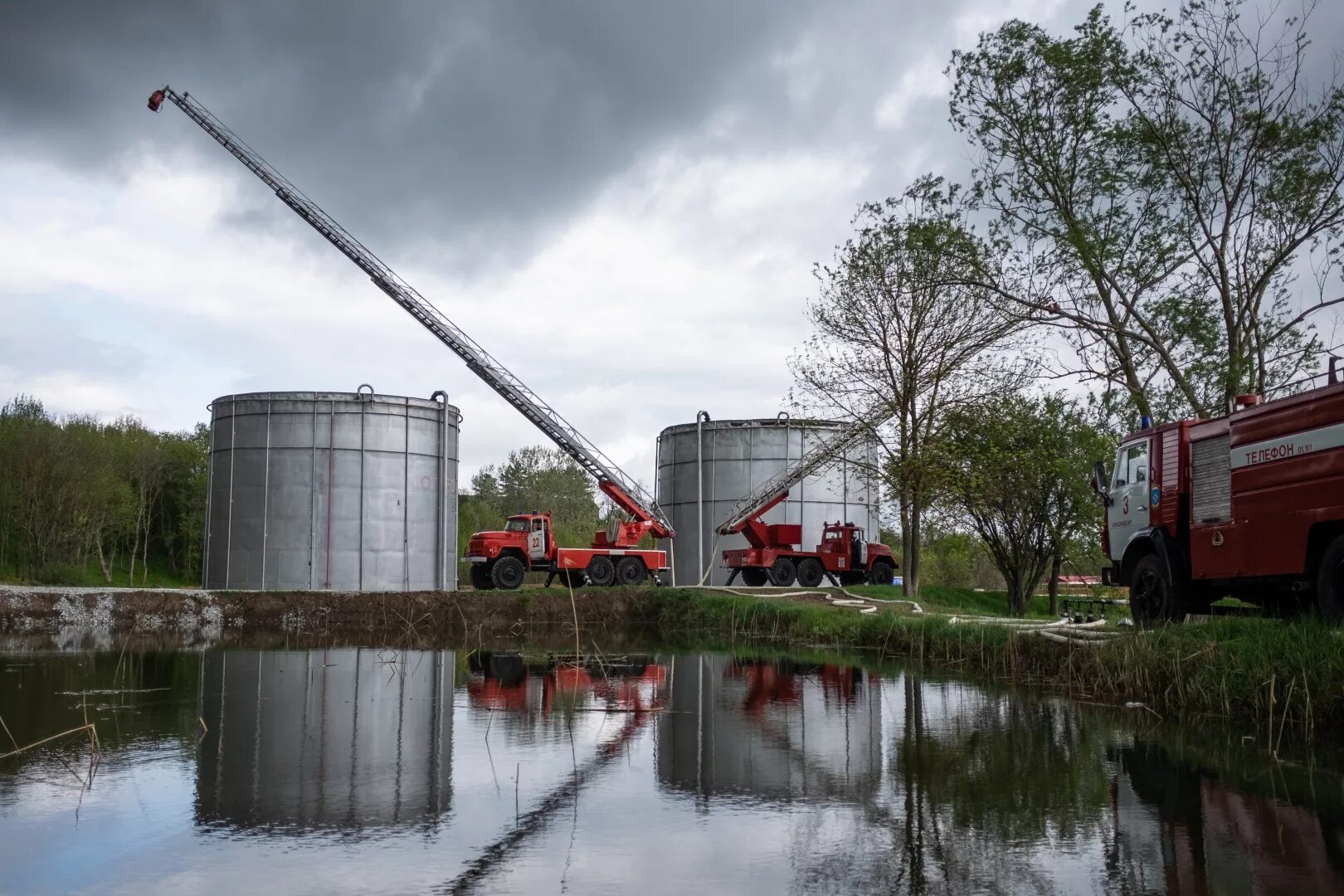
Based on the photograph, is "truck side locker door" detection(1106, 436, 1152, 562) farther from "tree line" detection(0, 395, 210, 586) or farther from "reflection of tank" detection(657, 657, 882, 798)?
"tree line" detection(0, 395, 210, 586)

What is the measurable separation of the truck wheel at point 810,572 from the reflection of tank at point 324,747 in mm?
18804

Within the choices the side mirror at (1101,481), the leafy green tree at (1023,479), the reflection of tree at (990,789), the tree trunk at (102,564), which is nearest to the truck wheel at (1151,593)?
the side mirror at (1101,481)

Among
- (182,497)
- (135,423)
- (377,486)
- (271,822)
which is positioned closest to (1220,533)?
(271,822)

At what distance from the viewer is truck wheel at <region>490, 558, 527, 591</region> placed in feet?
96.8

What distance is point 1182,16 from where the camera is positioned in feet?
57.6

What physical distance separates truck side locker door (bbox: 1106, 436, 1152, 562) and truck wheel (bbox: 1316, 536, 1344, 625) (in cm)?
348

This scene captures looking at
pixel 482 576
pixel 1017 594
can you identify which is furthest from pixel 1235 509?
pixel 1017 594

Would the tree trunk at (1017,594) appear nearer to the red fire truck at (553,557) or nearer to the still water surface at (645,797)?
the red fire truck at (553,557)

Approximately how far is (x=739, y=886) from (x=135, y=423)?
67.7 meters

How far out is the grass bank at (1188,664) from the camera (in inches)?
381

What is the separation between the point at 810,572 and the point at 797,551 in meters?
0.77

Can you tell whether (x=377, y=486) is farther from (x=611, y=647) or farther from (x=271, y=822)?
(x=271, y=822)

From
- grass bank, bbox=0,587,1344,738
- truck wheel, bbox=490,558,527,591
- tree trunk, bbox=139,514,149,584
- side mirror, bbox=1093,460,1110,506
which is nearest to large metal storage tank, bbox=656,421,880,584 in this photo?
Answer: grass bank, bbox=0,587,1344,738

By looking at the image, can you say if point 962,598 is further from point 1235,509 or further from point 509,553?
point 1235,509
